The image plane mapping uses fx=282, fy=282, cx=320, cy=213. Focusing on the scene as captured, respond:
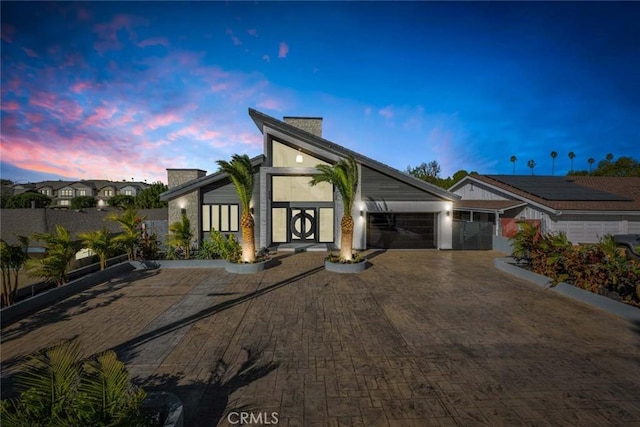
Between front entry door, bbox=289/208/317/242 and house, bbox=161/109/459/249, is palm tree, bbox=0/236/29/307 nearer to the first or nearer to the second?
house, bbox=161/109/459/249

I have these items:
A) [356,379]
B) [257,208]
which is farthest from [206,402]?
[257,208]

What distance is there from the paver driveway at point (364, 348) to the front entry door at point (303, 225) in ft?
28.3

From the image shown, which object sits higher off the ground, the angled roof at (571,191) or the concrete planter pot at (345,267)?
the angled roof at (571,191)

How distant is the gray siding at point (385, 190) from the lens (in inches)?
739

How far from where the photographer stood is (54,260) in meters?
9.41

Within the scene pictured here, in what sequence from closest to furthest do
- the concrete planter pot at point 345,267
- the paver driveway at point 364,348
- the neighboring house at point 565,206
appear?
1. the paver driveway at point 364,348
2. the concrete planter pot at point 345,267
3. the neighboring house at point 565,206

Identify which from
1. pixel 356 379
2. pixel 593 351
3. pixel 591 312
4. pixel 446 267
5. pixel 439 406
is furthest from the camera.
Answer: pixel 446 267

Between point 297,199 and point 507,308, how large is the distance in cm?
1362

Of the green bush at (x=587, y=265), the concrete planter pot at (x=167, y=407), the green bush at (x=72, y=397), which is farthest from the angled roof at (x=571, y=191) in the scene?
the green bush at (x=72, y=397)

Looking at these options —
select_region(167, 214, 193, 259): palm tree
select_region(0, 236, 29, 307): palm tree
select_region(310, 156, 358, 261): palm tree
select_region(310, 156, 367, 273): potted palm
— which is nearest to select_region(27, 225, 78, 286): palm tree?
select_region(0, 236, 29, 307): palm tree

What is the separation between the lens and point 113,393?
2.99 metres

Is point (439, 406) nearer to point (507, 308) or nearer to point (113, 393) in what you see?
point (113, 393)

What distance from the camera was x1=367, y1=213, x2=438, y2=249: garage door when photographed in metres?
19.3

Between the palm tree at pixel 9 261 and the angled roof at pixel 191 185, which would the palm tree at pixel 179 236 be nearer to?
the angled roof at pixel 191 185
